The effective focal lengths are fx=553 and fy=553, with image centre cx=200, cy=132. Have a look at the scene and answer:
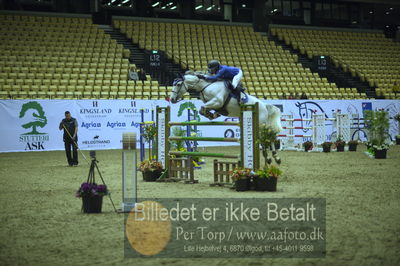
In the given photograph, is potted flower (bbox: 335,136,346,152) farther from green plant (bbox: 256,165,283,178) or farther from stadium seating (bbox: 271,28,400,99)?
green plant (bbox: 256,165,283,178)

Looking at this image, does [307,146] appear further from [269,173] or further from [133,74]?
[269,173]

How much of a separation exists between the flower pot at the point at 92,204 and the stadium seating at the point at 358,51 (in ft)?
76.5

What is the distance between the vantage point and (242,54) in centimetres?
2830

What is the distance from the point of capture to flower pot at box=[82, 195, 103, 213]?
6.97 metres

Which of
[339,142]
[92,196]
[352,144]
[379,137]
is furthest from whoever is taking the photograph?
[339,142]

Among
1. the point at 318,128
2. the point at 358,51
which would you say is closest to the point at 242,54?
the point at 358,51

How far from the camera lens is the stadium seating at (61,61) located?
21156 millimetres

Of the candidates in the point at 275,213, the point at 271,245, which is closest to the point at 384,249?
the point at 271,245

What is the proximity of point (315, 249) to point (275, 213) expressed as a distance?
1785 mm

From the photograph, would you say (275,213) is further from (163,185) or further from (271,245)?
(163,185)

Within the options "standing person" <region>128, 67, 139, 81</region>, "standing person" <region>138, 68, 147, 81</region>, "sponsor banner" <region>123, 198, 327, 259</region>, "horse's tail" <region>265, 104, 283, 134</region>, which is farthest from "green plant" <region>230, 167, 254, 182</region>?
"standing person" <region>138, 68, 147, 81</region>

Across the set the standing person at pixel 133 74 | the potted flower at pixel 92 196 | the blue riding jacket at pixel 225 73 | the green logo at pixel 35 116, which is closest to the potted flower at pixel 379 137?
the blue riding jacket at pixel 225 73

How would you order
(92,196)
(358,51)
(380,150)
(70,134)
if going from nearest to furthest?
(92,196) < (70,134) < (380,150) < (358,51)

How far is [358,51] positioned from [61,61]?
1769 cm
